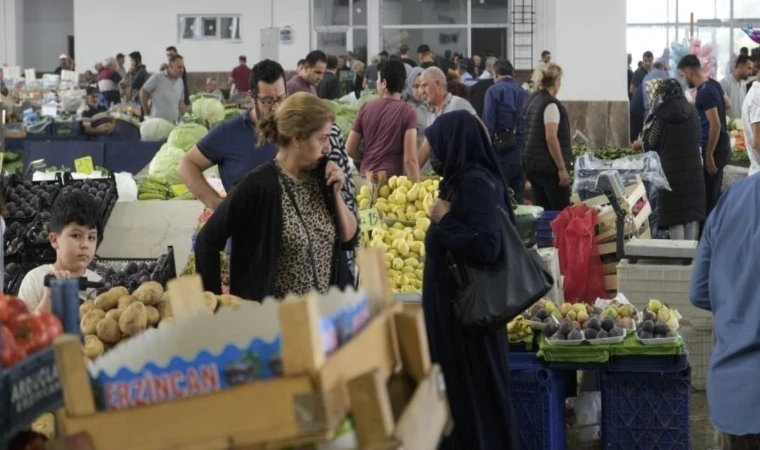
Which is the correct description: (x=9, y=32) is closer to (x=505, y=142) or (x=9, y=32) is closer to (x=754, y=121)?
(x=505, y=142)

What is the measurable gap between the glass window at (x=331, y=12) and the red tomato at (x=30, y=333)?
20.8 metres

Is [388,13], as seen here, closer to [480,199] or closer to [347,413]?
[480,199]

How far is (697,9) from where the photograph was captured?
24.2m

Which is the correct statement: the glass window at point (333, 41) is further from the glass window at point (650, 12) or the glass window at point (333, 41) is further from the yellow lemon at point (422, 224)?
the yellow lemon at point (422, 224)

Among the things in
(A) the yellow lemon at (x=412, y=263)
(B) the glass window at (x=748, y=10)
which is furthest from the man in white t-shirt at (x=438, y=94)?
(B) the glass window at (x=748, y=10)

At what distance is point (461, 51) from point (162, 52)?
17.7ft

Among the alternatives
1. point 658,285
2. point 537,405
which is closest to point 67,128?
point 658,285

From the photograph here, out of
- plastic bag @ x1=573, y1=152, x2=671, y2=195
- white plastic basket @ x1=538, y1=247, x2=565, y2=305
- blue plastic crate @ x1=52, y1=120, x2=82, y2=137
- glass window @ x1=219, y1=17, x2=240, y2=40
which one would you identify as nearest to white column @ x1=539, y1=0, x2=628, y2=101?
glass window @ x1=219, y1=17, x2=240, y2=40

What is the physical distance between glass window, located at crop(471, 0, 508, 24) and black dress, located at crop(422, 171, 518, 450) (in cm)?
1875

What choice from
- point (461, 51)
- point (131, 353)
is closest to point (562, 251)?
point (131, 353)

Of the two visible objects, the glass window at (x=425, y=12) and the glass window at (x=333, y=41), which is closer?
the glass window at (x=333, y=41)

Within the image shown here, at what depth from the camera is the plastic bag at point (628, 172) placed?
8398 millimetres

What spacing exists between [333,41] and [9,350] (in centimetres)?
2093

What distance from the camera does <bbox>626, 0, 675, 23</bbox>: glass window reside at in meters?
24.1
